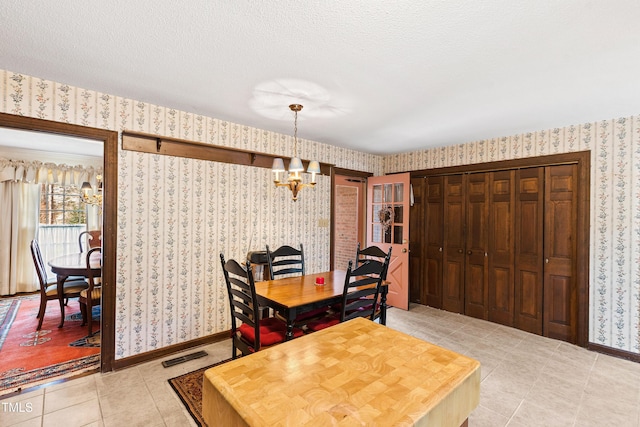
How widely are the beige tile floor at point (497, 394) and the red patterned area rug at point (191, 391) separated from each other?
44 millimetres

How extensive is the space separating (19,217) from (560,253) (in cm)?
814

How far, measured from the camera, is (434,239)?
466 centimetres

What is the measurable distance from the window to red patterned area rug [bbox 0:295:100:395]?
1781 millimetres

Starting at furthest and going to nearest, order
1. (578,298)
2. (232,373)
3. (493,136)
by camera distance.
Result: (493,136), (578,298), (232,373)

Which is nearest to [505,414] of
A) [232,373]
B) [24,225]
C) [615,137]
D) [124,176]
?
[232,373]

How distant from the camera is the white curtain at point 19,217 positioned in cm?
486

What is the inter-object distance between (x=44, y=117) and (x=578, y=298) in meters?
5.57

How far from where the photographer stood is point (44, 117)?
2408 mm

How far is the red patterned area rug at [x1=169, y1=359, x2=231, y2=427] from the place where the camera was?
211 cm

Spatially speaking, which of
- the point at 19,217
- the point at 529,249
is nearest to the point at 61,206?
the point at 19,217

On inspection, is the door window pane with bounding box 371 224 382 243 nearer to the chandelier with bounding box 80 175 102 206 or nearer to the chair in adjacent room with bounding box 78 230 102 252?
the chair in adjacent room with bounding box 78 230 102 252

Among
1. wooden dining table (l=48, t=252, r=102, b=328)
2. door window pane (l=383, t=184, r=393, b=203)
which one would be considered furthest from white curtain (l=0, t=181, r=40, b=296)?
A: door window pane (l=383, t=184, r=393, b=203)

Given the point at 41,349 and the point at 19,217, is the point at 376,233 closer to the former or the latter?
the point at 41,349

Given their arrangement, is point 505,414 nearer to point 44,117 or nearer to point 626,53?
point 626,53
